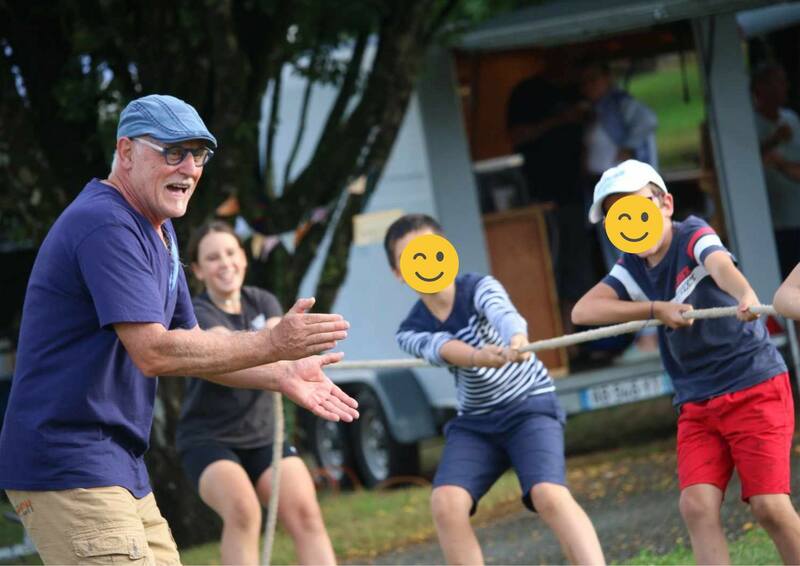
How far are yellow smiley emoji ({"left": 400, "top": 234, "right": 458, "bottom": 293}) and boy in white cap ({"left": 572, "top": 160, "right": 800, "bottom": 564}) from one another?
61cm

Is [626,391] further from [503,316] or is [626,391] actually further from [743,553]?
[503,316]

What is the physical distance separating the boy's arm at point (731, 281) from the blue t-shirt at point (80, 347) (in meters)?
2.11

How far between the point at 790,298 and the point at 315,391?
1552 millimetres

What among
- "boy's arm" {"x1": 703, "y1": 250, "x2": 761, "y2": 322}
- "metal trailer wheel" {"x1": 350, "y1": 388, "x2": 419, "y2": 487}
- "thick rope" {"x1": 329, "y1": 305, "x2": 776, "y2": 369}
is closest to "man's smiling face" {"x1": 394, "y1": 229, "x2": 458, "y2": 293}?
"thick rope" {"x1": 329, "y1": 305, "x2": 776, "y2": 369}

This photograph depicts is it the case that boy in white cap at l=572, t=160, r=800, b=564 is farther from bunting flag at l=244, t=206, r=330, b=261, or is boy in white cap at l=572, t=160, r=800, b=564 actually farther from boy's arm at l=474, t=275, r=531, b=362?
bunting flag at l=244, t=206, r=330, b=261

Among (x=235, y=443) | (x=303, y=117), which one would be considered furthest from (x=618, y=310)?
(x=303, y=117)

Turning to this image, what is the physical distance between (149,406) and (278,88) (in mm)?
6055

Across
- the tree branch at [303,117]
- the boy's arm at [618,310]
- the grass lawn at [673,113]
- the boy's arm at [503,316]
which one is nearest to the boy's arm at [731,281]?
the boy's arm at [618,310]

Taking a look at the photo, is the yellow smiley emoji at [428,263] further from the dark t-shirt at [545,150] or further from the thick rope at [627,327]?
the dark t-shirt at [545,150]

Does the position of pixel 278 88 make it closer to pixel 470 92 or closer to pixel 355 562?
pixel 470 92

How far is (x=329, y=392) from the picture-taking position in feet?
14.3

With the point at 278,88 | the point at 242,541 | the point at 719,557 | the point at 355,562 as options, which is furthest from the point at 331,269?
the point at 719,557

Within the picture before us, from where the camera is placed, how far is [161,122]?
4.15m

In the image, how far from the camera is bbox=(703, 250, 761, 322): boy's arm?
199 inches
